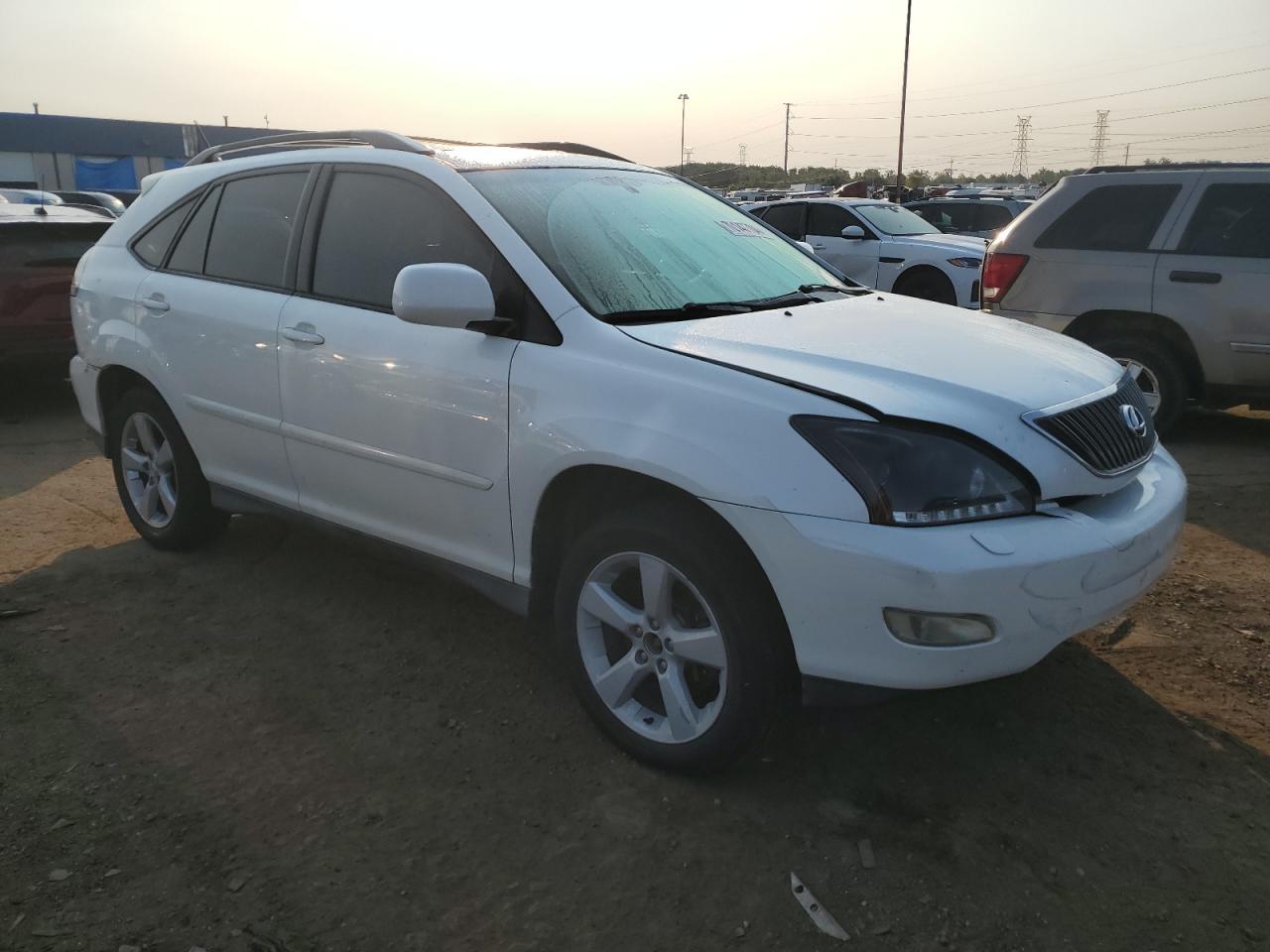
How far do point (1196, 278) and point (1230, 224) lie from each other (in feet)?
1.36

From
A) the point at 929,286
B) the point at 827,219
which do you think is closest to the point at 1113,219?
the point at 929,286

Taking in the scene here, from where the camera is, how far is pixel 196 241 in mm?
4305

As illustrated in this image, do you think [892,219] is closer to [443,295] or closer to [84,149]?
[443,295]

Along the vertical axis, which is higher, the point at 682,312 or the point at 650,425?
the point at 682,312

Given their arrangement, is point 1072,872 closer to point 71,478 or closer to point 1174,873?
point 1174,873

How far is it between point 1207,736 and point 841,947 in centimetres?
152

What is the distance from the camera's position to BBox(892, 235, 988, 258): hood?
37.5ft

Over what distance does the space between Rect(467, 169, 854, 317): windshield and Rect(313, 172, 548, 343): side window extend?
13 centimetres

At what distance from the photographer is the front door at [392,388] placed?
314 cm

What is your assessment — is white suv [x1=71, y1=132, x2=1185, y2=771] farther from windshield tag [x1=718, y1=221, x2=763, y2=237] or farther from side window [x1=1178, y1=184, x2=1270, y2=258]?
side window [x1=1178, y1=184, x2=1270, y2=258]

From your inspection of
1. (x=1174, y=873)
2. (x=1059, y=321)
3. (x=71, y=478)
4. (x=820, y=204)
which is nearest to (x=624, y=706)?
(x=1174, y=873)

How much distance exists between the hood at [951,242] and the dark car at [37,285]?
841 centimetres

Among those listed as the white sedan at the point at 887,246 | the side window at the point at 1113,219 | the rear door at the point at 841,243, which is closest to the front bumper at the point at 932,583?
the side window at the point at 1113,219

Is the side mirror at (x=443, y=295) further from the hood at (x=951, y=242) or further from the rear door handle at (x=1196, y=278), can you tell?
the hood at (x=951, y=242)
